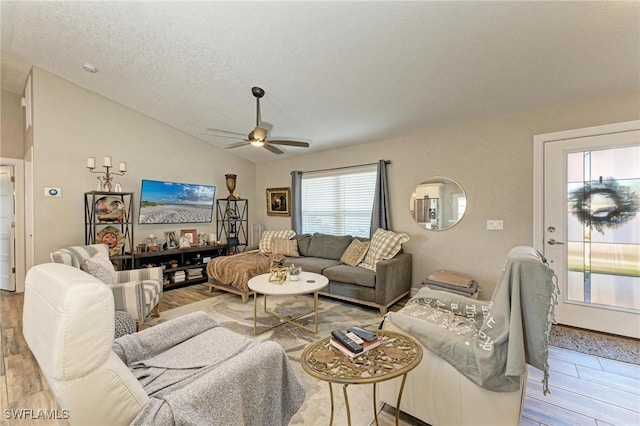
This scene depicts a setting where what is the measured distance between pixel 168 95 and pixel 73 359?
12.8 feet

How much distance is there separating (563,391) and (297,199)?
4.48m

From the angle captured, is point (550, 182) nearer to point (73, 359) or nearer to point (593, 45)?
point (593, 45)

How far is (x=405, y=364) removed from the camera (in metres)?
1.32

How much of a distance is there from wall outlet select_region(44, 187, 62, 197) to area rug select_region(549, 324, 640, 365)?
20.4 ft

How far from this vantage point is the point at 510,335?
1339mm

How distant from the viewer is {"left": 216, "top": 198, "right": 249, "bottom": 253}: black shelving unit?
5573 mm

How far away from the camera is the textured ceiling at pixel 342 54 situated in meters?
2.07

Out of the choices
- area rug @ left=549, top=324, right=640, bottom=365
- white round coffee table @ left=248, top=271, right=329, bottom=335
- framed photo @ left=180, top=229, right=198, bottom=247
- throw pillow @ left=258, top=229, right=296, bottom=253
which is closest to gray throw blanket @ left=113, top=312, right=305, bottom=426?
white round coffee table @ left=248, top=271, right=329, bottom=335

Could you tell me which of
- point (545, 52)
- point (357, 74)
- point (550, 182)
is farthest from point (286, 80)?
point (550, 182)

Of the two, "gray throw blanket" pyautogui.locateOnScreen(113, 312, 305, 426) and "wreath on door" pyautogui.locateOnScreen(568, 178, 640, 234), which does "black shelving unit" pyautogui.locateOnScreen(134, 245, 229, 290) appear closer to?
"gray throw blanket" pyautogui.locateOnScreen(113, 312, 305, 426)

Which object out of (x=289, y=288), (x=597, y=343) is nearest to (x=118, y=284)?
(x=289, y=288)

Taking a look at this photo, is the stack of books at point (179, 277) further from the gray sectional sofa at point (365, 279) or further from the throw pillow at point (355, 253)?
the throw pillow at point (355, 253)

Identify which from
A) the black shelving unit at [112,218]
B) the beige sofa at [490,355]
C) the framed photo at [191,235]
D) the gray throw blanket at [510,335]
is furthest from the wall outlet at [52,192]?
the gray throw blanket at [510,335]

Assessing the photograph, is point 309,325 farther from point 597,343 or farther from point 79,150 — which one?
point 79,150
